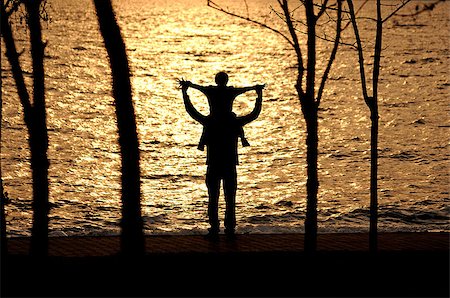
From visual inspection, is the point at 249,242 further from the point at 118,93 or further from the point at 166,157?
the point at 166,157

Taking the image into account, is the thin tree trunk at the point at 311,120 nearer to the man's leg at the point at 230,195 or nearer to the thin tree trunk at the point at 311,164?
the thin tree trunk at the point at 311,164

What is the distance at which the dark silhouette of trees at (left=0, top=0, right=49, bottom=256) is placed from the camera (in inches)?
447

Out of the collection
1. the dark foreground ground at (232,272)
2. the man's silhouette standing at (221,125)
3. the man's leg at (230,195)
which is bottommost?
the dark foreground ground at (232,272)

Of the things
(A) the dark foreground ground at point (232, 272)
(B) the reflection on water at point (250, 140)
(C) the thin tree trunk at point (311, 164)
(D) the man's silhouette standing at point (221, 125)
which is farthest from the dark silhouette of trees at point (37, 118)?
(B) the reflection on water at point (250, 140)

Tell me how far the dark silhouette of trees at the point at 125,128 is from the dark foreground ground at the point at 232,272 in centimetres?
30

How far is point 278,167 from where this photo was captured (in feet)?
93.0

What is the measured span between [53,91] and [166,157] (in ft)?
58.9

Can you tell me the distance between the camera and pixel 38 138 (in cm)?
1177

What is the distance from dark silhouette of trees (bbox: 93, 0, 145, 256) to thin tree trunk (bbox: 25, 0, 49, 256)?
737mm

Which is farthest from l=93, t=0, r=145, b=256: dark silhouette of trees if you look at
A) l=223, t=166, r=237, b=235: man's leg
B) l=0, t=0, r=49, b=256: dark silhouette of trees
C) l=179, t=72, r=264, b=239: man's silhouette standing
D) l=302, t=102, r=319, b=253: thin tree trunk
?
l=223, t=166, r=237, b=235: man's leg

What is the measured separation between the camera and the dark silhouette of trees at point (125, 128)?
11.7 metres

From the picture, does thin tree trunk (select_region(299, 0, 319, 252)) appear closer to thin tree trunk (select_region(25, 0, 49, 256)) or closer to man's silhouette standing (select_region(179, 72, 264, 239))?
man's silhouette standing (select_region(179, 72, 264, 239))

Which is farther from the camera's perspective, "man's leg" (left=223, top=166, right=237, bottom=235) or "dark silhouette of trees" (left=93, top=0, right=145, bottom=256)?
"man's leg" (left=223, top=166, right=237, bottom=235)

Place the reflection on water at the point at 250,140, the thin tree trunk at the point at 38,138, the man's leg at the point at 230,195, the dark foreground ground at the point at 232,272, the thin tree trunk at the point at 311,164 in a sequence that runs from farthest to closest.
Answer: the reflection on water at the point at 250,140, the man's leg at the point at 230,195, the thin tree trunk at the point at 311,164, the thin tree trunk at the point at 38,138, the dark foreground ground at the point at 232,272
